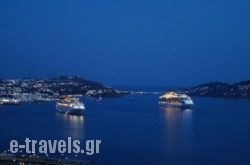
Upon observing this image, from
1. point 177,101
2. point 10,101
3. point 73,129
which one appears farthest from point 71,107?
point 177,101

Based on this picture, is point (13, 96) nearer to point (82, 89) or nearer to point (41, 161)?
point (82, 89)

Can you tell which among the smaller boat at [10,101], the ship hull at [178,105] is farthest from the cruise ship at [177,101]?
the smaller boat at [10,101]

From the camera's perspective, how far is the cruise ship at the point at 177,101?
34.1 metres

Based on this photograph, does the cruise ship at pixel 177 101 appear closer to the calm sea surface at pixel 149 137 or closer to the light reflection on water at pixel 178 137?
the calm sea surface at pixel 149 137

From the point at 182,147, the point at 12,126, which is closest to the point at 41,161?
the point at 182,147

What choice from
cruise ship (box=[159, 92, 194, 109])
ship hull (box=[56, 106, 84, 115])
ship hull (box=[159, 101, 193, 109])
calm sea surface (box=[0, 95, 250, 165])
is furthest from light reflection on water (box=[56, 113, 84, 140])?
cruise ship (box=[159, 92, 194, 109])

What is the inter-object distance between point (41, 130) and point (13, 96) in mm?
21235

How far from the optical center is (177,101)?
119 ft

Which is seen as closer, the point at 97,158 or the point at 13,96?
the point at 97,158

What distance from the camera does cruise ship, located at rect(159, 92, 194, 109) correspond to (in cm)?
3406

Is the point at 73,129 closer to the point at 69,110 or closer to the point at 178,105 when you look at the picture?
the point at 69,110

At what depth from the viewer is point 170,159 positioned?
39.0ft

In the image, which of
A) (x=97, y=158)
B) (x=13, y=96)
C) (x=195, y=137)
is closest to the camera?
Answer: (x=97, y=158)

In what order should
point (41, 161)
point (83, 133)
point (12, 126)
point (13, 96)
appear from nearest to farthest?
1. point (41, 161)
2. point (83, 133)
3. point (12, 126)
4. point (13, 96)
